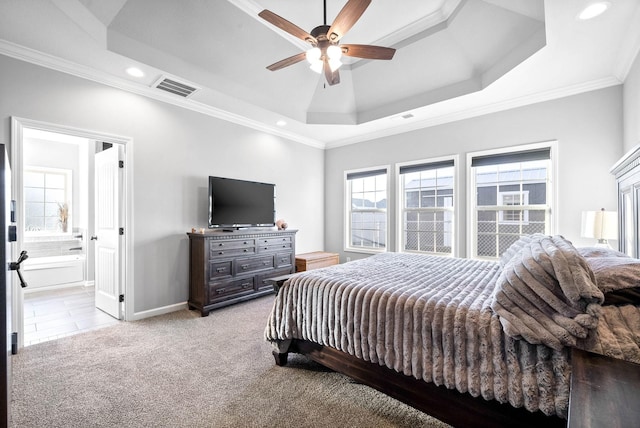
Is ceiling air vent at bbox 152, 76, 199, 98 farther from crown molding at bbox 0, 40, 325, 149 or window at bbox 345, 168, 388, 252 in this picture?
window at bbox 345, 168, 388, 252

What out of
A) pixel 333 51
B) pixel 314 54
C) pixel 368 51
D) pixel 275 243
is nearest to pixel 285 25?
pixel 314 54

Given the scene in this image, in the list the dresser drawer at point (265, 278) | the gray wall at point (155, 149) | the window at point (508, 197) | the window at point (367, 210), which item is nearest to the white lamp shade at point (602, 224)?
the window at point (508, 197)

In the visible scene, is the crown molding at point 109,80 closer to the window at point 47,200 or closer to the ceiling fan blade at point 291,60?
the ceiling fan blade at point 291,60

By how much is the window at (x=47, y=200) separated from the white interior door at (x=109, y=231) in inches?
99.5

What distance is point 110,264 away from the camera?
11.4 ft

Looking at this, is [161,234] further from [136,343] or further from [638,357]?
[638,357]

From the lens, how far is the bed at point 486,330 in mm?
1178

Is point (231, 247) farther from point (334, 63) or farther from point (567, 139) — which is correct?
point (567, 139)

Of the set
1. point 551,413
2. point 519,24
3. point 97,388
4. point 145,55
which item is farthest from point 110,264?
point 519,24

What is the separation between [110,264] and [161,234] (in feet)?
2.34

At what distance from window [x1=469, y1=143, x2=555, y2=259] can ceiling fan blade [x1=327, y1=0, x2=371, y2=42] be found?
2.89 meters

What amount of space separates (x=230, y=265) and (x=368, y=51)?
2.96 metres

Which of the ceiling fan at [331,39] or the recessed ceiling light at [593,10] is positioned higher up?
the recessed ceiling light at [593,10]

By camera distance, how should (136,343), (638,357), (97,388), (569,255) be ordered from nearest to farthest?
(638,357) < (569,255) < (97,388) < (136,343)
